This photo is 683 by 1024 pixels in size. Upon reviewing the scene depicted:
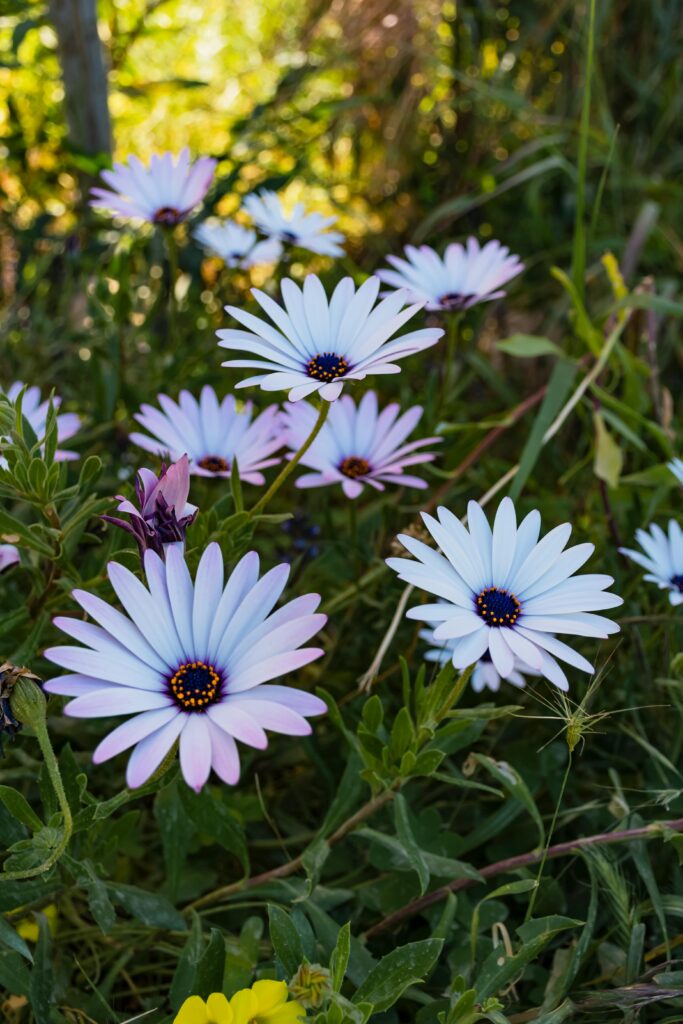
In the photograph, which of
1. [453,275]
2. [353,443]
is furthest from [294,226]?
[353,443]

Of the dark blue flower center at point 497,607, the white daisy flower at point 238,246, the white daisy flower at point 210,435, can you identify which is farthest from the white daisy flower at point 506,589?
the white daisy flower at point 238,246

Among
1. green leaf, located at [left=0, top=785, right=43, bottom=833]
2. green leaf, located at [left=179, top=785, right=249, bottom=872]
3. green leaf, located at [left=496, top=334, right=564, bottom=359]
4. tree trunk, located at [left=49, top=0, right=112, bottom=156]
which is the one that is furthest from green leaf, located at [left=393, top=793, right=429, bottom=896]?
tree trunk, located at [left=49, top=0, right=112, bottom=156]

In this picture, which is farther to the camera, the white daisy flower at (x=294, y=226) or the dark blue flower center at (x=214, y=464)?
the white daisy flower at (x=294, y=226)

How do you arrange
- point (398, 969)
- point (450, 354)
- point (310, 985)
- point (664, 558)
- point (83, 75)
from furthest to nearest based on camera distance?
point (83, 75) → point (450, 354) → point (664, 558) → point (398, 969) → point (310, 985)

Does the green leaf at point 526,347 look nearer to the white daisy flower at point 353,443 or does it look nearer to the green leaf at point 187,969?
the white daisy flower at point 353,443

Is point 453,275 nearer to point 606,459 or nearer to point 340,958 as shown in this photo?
point 606,459

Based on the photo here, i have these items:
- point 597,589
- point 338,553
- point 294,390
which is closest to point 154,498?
point 294,390
